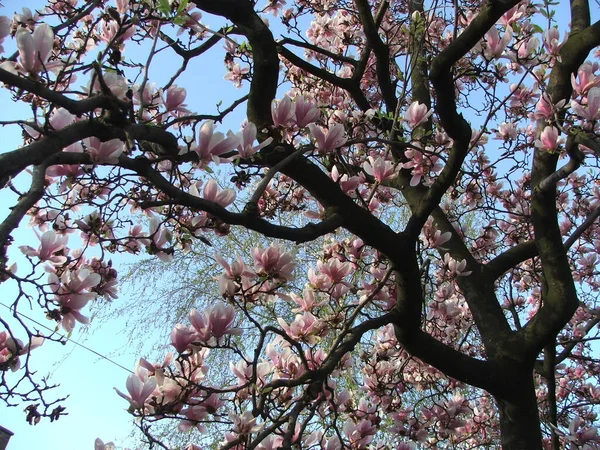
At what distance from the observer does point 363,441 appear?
173 cm

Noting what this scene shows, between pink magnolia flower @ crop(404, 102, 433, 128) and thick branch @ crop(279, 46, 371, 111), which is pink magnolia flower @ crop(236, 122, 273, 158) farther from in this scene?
thick branch @ crop(279, 46, 371, 111)

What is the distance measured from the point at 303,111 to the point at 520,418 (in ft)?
4.73

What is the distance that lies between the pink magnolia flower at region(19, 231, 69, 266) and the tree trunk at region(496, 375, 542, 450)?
167cm

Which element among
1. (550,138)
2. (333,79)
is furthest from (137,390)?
(333,79)

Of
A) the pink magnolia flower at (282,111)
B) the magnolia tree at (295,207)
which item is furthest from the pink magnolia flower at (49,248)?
the pink magnolia flower at (282,111)

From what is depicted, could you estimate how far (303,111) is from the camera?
4.87 feet

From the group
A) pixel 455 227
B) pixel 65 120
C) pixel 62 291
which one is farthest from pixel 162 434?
pixel 65 120

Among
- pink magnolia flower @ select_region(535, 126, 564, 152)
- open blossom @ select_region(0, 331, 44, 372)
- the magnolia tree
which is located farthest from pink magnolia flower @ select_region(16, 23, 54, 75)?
pink magnolia flower @ select_region(535, 126, 564, 152)

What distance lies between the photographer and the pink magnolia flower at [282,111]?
4.84ft

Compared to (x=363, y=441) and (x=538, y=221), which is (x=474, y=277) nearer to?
(x=538, y=221)

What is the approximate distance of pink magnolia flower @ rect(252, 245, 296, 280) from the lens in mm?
1417

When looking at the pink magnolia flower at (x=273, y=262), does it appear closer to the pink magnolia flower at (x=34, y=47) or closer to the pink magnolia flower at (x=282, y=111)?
the pink magnolia flower at (x=282, y=111)

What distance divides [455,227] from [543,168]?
0.62 m

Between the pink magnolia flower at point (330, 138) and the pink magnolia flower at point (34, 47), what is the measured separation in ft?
2.25
